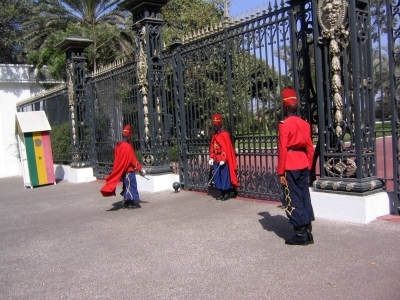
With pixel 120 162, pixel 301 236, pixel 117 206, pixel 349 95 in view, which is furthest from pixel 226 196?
pixel 301 236

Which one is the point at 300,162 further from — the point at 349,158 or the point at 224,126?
the point at 224,126

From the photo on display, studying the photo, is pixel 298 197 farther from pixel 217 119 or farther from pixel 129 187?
pixel 129 187

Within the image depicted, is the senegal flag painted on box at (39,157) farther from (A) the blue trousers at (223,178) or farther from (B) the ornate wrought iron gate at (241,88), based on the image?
(A) the blue trousers at (223,178)

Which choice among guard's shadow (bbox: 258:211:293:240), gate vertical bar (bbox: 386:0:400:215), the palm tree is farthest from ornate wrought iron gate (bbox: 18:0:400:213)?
the palm tree

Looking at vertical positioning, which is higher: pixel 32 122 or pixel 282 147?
pixel 32 122

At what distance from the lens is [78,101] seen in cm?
1445

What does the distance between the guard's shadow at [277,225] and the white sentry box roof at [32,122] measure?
926cm

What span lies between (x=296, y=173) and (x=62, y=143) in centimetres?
1189

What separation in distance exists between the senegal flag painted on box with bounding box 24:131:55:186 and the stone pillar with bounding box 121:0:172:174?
4805 millimetres

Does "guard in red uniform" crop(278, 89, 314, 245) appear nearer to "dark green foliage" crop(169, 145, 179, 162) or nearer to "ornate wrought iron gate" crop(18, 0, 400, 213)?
"ornate wrought iron gate" crop(18, 0, 400, 213)

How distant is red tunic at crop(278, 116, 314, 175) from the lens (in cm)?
549

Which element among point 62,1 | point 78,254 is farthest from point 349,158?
point 62,1

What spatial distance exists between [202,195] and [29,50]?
1491 cm

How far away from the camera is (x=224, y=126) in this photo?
9.24 metres
